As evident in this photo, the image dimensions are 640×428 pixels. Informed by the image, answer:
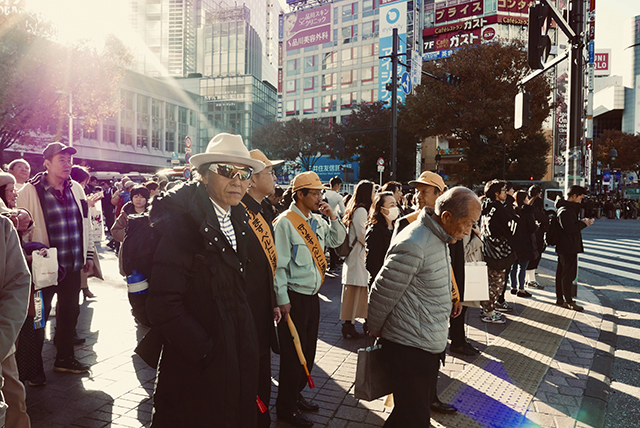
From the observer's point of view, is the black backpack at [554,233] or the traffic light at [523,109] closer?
the black backpack at [554,233]

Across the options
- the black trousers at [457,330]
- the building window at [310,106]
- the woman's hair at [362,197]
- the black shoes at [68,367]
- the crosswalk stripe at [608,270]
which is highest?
the building window at [310,106]

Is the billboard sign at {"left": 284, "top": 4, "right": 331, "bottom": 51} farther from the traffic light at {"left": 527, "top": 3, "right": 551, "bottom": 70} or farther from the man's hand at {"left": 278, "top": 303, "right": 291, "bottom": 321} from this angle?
the man's hand at {"left": 278, "top": 303, "right": 291, "bottom": 321}

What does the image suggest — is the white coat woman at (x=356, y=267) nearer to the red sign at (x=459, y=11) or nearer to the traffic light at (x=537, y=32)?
the traffic light at (x=537, y=32)

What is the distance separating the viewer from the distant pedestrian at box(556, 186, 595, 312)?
7523mm

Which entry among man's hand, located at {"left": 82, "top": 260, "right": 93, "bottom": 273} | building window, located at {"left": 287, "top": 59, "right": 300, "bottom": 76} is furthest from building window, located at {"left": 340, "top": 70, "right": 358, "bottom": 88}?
man's hand, located at {"left": 82, "top": 260, "right": 93, "bottom": 273}

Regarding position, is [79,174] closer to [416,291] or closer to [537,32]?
[416,291]

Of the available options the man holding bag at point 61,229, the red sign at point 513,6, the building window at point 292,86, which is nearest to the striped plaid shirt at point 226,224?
the man holding bag at point 61,229

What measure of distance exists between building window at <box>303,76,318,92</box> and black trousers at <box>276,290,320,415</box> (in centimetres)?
6743

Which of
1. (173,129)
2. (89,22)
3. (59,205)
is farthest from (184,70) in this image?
(59,205)

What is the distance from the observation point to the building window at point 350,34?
211 ft

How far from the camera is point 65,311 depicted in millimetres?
4465

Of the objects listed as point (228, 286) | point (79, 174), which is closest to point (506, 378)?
point (228, 286)

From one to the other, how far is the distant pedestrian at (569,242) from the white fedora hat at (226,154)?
6610 mm

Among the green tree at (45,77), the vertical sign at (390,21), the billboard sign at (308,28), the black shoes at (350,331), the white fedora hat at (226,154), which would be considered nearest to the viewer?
the white fedora hat at (226,154)
